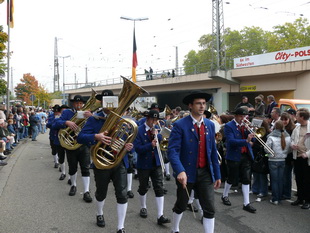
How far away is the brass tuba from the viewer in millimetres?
4020

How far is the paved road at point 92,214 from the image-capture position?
448 centimetres

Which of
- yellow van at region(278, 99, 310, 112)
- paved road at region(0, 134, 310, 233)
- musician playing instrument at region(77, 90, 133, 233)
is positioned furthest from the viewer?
yellow van at region(278, 99, 310, 112)

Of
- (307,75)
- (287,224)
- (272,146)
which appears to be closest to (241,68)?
(307,75)

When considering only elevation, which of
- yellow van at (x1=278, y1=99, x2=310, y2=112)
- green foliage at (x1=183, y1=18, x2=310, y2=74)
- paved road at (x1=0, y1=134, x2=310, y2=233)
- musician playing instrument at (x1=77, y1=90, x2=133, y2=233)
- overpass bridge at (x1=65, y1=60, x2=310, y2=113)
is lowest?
paved road at (x1=0, y1=134, x2=310, y2=233)

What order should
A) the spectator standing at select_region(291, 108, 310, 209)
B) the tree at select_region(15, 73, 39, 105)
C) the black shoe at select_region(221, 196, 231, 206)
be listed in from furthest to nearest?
the tree at select_region(15, 73, 39, 105), the black shoe at select_region(221, 196, 231, 206), the spectator standing at select_region(291, 108, 310, 209)

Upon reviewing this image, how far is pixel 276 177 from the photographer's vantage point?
18.8ft

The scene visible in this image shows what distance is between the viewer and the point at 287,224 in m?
4.72

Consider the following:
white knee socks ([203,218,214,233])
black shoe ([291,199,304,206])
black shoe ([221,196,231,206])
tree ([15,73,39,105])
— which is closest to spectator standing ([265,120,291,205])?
black shoe ([291,199,304,206])

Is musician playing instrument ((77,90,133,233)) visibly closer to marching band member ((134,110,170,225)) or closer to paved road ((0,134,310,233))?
paved road ((0,134,310,233))

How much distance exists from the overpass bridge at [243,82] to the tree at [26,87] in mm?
51182

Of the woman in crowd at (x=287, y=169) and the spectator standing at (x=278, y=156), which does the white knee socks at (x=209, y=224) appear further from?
the woman in crowd at (x=287, y=169)

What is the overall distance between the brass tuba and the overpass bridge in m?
16.9

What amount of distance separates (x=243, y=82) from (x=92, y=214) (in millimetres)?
20329

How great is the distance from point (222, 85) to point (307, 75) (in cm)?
746
